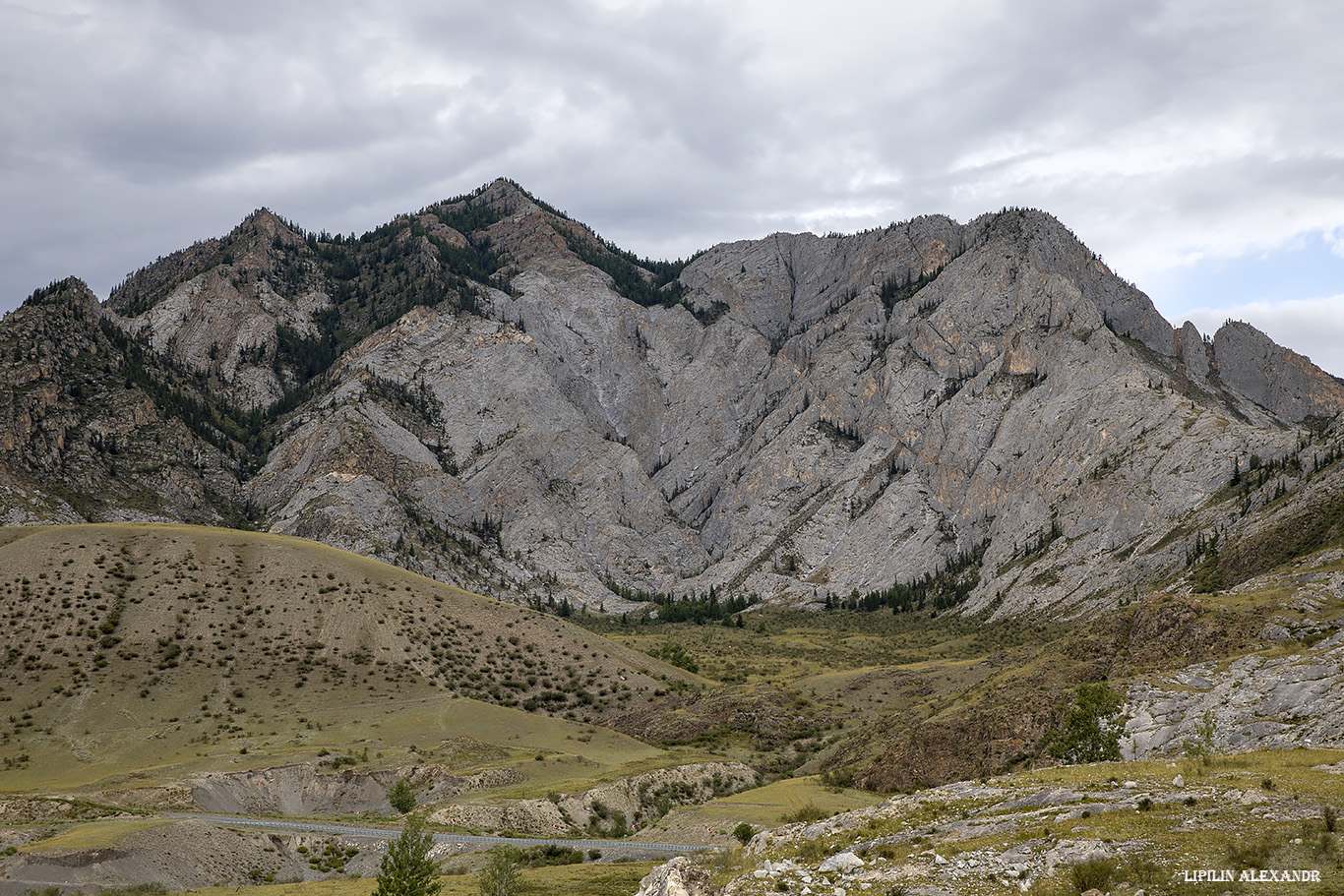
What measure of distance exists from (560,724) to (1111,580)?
108 metres

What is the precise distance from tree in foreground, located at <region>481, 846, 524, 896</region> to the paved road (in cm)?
1020

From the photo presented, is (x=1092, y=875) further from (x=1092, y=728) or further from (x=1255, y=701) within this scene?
(x=1092, y=728)

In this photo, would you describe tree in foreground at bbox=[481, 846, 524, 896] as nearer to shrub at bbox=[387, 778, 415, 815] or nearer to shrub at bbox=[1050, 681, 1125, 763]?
shrub at bbox=[387, 778, 415, 815]

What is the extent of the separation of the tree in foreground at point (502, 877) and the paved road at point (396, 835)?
10.2m

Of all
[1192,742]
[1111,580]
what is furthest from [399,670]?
[1111,580]

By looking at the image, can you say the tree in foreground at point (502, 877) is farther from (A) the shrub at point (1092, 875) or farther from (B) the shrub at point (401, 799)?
(B) the shrub at point (401, 799)

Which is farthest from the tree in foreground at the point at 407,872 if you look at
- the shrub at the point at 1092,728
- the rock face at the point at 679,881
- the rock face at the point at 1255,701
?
the shrub at the point at 1092,728

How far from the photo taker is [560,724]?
75688 millimetres

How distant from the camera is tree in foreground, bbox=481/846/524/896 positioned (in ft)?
102

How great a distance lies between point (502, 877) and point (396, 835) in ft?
54.5

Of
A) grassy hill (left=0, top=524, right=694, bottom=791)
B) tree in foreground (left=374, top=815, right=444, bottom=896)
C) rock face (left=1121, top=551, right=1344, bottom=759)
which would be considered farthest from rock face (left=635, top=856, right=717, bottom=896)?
grassy hill (left=0, top=524, right=694, bottom=791)

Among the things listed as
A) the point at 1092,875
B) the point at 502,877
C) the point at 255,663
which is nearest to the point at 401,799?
the point at 502,877

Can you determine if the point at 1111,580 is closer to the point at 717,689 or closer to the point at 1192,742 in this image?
the point at 717,689

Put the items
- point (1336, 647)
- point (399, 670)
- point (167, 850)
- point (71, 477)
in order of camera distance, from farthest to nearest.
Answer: point (71, 477), point (399, 670), point (1336, 647), point (167, 850)
